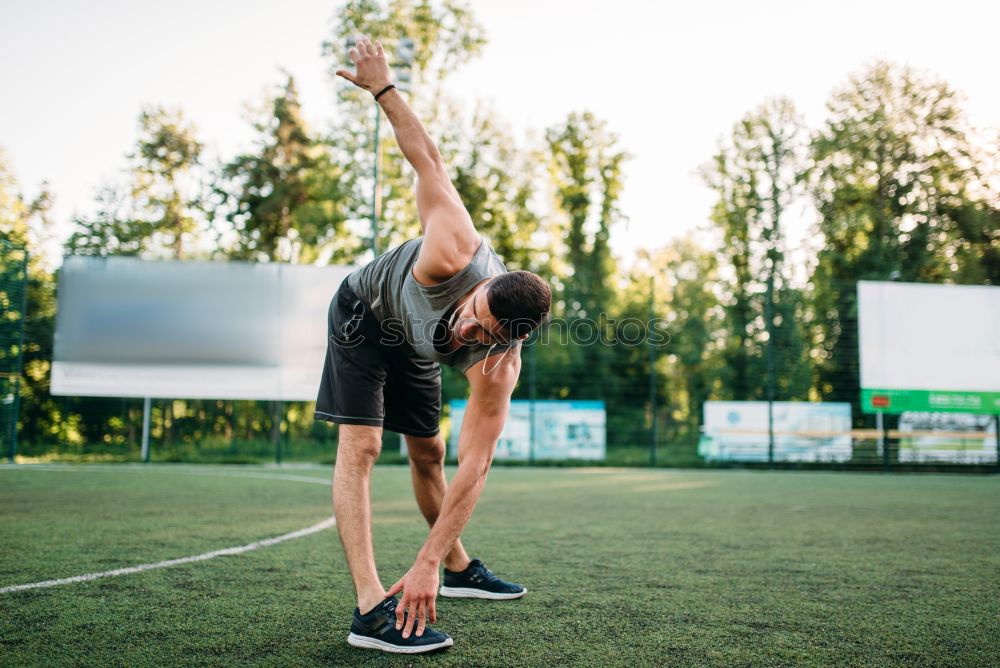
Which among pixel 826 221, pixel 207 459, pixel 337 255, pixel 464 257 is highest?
pixel 826 221

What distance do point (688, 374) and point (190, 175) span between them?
1828 centimetres

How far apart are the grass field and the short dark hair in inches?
37.8

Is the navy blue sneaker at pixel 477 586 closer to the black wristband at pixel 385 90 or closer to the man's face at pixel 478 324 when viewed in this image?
the man's face at pixel 478 324

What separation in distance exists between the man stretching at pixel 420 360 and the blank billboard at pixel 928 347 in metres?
14.2

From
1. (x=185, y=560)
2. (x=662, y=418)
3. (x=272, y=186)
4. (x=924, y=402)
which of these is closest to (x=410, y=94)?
(x=272, y=186)

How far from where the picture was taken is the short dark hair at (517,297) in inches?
87.3

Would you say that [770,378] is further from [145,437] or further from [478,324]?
[478,324]

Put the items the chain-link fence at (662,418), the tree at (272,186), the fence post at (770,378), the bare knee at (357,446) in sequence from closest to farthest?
the bare knee at (357,446), the chain-link fence at (662,418), the fence post at (770,378), the tree at (272,186)

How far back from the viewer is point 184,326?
1184 centimetres

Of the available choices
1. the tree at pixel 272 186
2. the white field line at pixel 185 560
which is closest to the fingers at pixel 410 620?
the white field line at pixel 185 560

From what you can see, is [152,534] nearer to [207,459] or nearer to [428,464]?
[428,464]

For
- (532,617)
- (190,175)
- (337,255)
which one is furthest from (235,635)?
(190,175)

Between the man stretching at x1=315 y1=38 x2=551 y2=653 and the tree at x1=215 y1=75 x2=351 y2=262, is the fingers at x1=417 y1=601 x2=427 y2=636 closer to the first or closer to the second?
the man stretching at x1=315 y1=38 x2=551 y2=653

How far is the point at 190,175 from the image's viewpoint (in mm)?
26906
